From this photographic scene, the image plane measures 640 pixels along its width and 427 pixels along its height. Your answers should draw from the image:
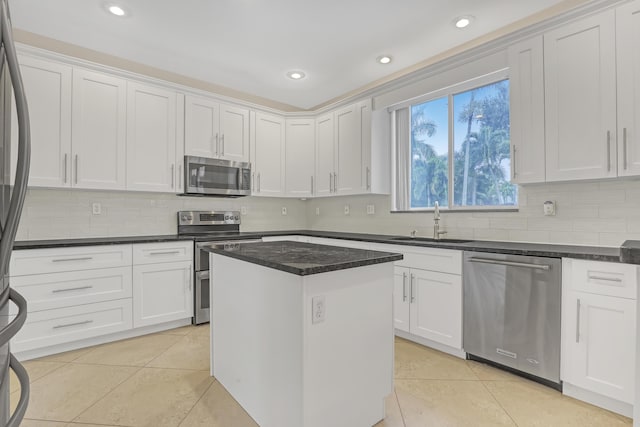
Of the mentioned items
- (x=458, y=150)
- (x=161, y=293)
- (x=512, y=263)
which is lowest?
(x=161, y=293)

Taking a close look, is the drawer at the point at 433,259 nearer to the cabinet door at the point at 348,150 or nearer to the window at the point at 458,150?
the window at the point at 458,150

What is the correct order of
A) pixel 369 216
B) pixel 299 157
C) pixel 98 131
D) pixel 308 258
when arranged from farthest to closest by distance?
1. pixel 299 157
2. pixel 369 216
3. pixel 98 131
4. pixel 308 258

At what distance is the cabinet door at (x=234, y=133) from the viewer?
3852 mm

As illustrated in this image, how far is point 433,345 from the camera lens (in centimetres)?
280

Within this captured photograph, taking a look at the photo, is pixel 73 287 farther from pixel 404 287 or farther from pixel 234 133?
pixel 404 287

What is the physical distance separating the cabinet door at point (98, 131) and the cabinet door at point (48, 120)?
6cm

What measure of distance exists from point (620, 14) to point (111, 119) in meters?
4.06

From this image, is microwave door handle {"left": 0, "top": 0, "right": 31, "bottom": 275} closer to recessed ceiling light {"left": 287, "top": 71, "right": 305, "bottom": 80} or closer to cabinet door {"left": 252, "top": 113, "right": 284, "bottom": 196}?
recessed ceiling light {"left": 287, "top": 71, "right": 305, "bottom": 80}

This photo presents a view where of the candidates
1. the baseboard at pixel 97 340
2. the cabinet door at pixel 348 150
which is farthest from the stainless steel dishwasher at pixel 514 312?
the baseboard at pixel 97 340

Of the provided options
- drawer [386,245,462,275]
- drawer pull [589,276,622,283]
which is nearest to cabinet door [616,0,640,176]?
drawer pull [589,276,622,283]

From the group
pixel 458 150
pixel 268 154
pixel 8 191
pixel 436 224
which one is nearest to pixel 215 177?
pixel 268 154

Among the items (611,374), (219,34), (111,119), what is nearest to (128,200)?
(111,119)

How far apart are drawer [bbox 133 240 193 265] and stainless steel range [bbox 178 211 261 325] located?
9 cm

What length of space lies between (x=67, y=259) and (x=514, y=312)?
3474 millimetres
